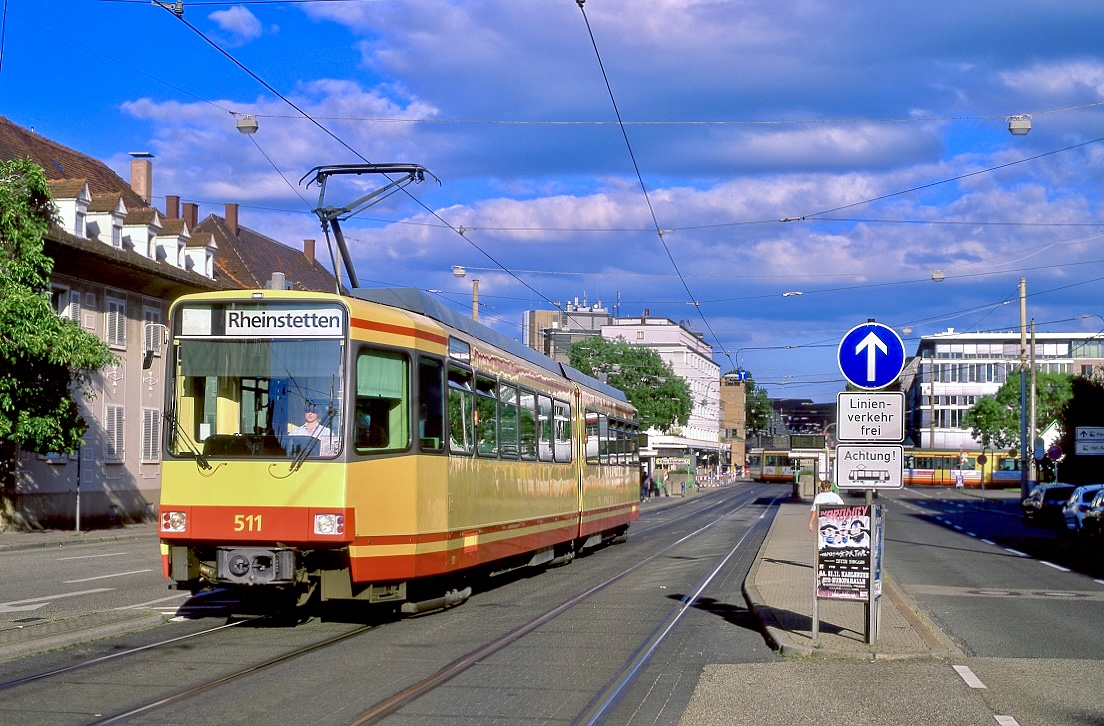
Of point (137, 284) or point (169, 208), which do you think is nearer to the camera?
point (137, 284)

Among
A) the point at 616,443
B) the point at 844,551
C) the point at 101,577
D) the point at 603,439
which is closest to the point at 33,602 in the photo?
the point at 101,577

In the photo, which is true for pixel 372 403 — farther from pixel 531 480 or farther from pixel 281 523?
pixel 531 480

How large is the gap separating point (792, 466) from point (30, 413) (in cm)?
7163

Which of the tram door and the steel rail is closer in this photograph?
the steel rail

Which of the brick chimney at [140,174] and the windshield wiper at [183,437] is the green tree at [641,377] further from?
the windshield wiper at [183,437]

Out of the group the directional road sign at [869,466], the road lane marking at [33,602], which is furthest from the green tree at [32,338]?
the directional road sign at [869,466]

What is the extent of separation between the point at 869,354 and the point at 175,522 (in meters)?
6.58

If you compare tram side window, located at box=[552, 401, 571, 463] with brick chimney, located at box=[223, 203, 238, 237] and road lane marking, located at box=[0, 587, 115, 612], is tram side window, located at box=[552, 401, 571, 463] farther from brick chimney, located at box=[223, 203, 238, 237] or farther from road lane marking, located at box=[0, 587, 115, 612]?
brick chimney, located at box=[223, 203, 238, 237]

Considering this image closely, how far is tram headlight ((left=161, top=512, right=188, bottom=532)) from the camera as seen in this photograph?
1173 cm

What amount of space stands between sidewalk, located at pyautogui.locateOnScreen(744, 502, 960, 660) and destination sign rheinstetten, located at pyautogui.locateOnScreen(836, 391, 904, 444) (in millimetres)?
1791

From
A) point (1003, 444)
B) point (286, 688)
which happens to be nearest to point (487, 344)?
point (286, 688)

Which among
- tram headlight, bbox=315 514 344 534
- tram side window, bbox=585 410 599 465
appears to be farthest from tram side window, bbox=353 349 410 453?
tram side window, bbox=585 410 599 465

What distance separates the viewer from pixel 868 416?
11.7m

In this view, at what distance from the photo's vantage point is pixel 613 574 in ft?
66.7
